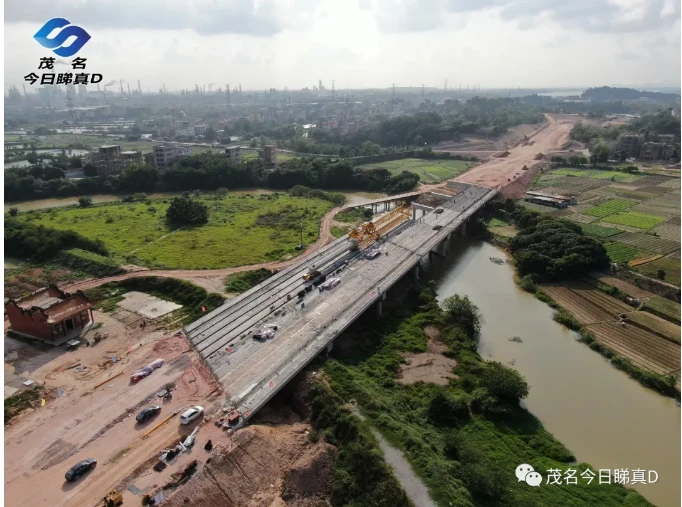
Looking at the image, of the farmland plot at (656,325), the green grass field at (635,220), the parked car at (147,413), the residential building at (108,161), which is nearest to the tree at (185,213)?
the parked car at (147,413)

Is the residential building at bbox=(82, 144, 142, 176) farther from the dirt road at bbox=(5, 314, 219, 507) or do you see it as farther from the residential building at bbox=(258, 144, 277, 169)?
the dirt road at bbox=(5, 314, 219, 507)

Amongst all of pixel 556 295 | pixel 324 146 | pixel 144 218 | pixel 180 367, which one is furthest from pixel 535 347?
pixel 324 146

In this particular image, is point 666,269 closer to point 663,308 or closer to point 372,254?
point 663,308

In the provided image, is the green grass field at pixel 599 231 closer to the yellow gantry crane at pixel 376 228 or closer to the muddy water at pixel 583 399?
the muddy water at pixel 583 399

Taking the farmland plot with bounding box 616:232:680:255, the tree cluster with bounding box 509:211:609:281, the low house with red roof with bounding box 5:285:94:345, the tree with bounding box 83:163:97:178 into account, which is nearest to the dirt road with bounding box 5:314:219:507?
the low house with red roof with bounding box 5:285:94:345

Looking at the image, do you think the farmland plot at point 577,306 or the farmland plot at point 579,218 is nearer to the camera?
the farmland plot at point 577,306

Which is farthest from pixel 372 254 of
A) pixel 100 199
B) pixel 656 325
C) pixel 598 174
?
pixel 598 174
